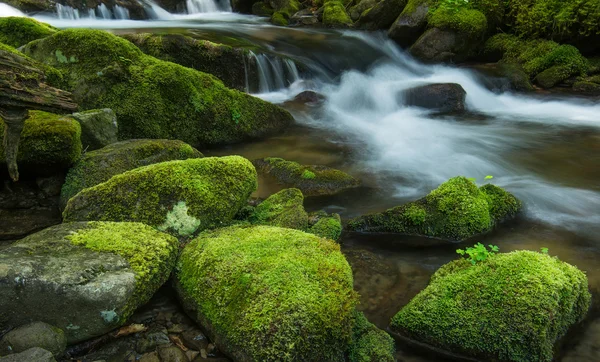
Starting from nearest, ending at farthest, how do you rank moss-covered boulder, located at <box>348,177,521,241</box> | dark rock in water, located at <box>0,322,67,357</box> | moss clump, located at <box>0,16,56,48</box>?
dark rock in water, located at <box>0,322,67,357</box> → moss-covered boulder, located at <box>348,177,521,241</box> → moss clump, located at <box>0,16,56,48</box>

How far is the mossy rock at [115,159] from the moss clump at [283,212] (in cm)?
136

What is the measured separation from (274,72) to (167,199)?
305 inches

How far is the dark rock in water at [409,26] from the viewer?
14266mm

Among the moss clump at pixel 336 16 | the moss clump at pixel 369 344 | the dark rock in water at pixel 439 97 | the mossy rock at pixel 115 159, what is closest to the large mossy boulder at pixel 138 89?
the mossy rock at pixel 115 159

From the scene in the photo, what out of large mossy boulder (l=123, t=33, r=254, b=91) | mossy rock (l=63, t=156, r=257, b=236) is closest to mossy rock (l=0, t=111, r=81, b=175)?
mossy rock (l=63, t=156, r=257, b=236)

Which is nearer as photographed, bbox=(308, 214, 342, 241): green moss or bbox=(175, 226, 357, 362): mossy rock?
bbox=(175, 226, 357, 362): mossy rock

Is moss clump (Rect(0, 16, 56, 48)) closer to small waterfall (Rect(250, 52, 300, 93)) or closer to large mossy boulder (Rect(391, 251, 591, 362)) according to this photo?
small waterfall (Rect(250, 52, 300, 93))

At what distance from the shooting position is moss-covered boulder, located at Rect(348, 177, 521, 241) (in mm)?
4859

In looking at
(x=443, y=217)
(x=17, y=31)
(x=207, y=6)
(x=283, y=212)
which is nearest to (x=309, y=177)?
(x=283, y=212)

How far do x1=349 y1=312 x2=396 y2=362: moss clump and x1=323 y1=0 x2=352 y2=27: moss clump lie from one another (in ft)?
51.8

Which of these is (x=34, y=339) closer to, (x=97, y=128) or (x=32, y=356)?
(x=32, y=356)

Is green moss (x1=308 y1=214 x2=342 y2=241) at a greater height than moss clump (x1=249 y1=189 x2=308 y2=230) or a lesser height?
lesser

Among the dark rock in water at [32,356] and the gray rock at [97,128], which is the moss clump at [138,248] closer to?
the dark rock in water at [32,356]

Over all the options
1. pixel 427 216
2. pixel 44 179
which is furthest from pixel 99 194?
pixel 427 216
